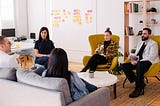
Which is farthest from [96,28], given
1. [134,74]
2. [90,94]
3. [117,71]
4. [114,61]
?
[90,94]

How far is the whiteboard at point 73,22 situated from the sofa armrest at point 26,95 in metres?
4.65

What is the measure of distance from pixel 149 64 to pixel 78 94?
235 cm

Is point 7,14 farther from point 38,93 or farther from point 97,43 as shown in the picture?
point 38,93

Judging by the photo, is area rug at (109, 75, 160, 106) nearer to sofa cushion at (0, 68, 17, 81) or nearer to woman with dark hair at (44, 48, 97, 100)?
woman with dark hair at (44, 48, 97, 100)

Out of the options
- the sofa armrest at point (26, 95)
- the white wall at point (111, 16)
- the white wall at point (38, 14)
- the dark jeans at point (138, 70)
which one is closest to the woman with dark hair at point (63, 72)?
the sofa armrest at point (26, 95)

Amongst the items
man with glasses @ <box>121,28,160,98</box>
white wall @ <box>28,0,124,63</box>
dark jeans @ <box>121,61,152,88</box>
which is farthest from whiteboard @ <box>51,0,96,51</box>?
dark jeans @ <box>121,61,152,88</box>

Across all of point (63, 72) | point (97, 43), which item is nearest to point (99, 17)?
point (97, 43)

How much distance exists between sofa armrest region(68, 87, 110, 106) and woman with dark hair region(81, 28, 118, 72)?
82.3 inches

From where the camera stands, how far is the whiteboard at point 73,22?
287 inches

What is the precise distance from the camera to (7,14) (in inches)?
330

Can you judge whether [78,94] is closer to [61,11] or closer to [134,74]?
[134,74]

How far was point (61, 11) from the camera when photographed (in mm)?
7836

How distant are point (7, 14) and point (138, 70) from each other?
5.40 m

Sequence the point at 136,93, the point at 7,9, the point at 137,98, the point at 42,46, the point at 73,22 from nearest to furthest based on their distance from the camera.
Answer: the point at 137,98 → the point at 136,93 → the point at 42,46 → the point at 73,22 → the point at 7,9
